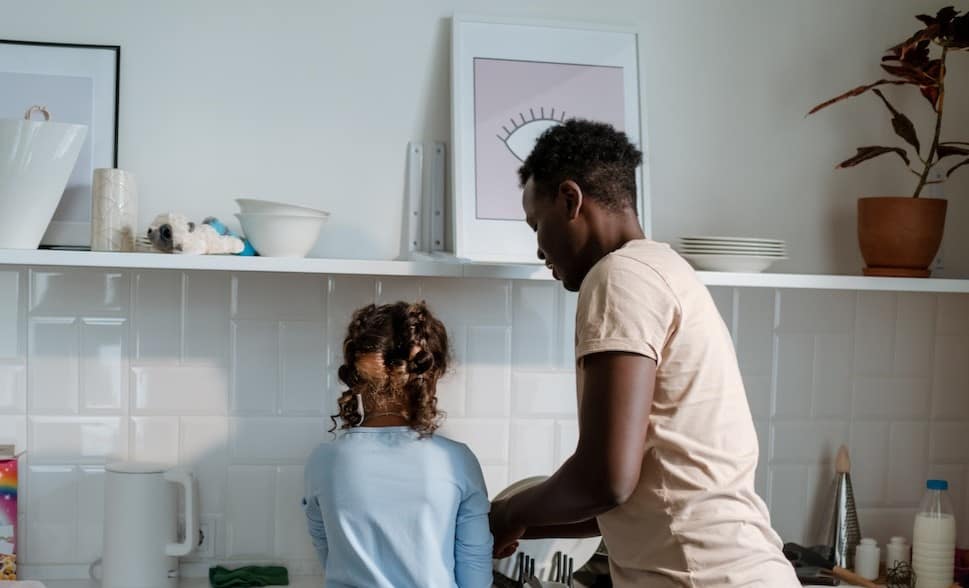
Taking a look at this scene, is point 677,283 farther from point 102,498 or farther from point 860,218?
point 102,498

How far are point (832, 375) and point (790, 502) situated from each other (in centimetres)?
29

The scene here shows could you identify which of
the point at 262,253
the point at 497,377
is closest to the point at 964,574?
the point at 497,377

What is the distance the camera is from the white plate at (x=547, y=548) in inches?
77.3

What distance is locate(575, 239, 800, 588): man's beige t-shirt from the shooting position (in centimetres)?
134

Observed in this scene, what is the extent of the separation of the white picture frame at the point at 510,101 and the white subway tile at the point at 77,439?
0.75 meters

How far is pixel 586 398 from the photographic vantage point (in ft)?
4.39

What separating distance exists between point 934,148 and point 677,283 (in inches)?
42.6

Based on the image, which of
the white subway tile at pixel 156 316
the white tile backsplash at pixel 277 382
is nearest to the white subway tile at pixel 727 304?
the white tile backsplash at pixel 277 382

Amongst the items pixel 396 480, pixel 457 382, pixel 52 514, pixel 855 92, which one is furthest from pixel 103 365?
pixel 855 92

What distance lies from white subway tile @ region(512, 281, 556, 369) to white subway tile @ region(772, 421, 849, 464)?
537mm

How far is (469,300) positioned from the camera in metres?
2.21

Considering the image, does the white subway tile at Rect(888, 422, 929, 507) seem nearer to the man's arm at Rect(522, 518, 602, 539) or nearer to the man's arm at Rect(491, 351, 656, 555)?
the man's arm at Rect(522, 518, 602, 539)

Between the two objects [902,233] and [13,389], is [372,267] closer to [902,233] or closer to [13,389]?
[13,389]

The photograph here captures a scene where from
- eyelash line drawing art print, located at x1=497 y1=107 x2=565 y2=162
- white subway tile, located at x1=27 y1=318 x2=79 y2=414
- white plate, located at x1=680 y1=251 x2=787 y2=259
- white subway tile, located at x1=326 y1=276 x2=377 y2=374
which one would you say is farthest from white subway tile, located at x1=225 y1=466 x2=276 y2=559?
white plate, located at x1=680 y1=251 x2=787 y2=259
